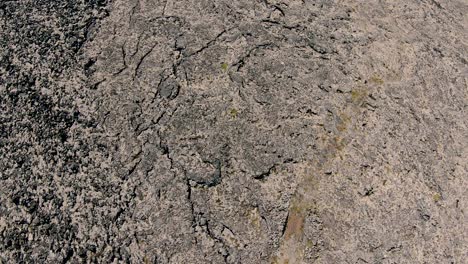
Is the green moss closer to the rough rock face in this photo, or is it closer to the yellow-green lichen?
the rough rock face

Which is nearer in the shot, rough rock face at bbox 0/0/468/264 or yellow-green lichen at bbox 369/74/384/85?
rough rock face at bbox 0/0/468/264

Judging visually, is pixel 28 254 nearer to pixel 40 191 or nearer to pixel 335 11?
pixel 40 191

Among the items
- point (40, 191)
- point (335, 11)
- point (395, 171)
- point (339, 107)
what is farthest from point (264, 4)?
point (40, 191)

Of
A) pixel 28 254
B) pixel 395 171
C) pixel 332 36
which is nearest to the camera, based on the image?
pixel 28 254

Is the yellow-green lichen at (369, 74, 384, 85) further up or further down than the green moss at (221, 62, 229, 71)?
further down

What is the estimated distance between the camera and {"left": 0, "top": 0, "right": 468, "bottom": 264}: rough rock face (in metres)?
0.97

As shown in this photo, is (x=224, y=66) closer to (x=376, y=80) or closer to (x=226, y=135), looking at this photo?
(x=226, y=135)

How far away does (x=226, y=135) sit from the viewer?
104cm

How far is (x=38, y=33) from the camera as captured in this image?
3.75ft

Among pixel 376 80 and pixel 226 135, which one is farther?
pixel 376 80

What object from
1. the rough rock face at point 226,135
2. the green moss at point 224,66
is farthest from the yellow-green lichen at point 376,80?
the green moss at point 224,66

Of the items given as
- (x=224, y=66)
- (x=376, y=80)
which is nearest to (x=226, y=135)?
(x=224, y=66)

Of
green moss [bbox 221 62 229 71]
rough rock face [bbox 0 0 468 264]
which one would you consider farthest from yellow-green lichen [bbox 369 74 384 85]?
green moss [bbox 221 62 229 71]

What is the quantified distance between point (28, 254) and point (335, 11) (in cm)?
71
